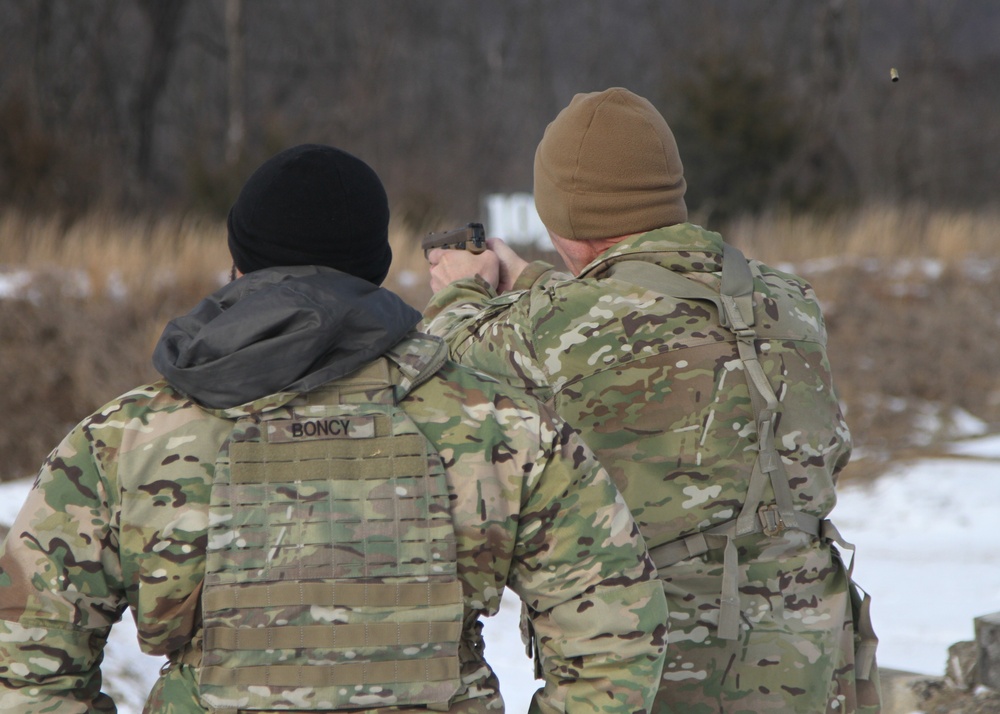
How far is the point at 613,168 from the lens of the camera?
2.10 meters

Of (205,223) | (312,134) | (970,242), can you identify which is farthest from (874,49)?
(205,223)

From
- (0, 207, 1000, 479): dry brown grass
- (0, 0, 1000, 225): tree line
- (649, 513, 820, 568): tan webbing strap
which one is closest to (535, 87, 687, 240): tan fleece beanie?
(649, 513, 820, 568): tan webbing strap

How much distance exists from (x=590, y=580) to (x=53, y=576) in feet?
2.32

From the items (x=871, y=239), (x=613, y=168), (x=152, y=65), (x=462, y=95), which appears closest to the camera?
(x=613, y=168)

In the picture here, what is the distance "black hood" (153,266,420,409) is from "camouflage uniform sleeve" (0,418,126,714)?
0.58ft

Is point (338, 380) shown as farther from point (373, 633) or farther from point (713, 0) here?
point (713, 0)

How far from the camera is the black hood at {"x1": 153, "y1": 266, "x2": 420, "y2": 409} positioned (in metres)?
1.45

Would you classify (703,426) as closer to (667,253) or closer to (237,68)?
(667,253)

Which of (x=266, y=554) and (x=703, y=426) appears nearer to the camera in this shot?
(x=266, y=554)

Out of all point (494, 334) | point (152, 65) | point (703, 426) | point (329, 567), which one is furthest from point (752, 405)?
point (152, 65)

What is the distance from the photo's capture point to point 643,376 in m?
2.00

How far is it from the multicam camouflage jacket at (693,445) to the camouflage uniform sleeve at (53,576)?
0.82 meters

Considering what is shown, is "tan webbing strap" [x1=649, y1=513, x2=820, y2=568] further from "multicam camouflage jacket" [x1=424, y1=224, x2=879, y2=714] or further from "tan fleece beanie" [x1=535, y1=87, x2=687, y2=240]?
"tan fleece beanie" [x1=535, y1=87, x2=687, y2=240]

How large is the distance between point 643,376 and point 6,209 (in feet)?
33.3
